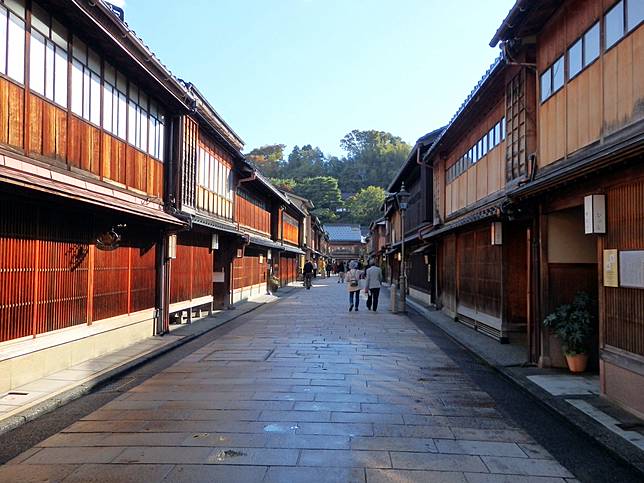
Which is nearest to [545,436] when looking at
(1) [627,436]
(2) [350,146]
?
(1) [627,436]

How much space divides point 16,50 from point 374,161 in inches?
4126

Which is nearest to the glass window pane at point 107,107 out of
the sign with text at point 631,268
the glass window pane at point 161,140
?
the glass window pane at point 161,140

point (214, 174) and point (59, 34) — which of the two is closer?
point (59, 34)

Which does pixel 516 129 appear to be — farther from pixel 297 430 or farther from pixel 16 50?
pixel 16 50

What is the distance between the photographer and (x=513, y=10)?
9180 mm

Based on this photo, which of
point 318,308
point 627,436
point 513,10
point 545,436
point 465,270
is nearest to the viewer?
point 627,436

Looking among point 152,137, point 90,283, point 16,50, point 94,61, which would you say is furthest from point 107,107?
point 90,283

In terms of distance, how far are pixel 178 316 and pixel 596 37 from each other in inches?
551

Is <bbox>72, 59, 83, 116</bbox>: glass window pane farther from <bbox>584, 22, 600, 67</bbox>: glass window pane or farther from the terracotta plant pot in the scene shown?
the terracotta plant pot

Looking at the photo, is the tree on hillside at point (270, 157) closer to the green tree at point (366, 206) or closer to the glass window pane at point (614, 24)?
the green tree at point (366, 206)

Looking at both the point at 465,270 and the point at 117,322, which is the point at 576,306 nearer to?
the point at 465,270

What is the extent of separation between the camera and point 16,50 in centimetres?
818

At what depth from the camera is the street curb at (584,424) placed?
5.46 m

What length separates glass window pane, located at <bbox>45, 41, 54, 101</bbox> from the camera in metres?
9.05
